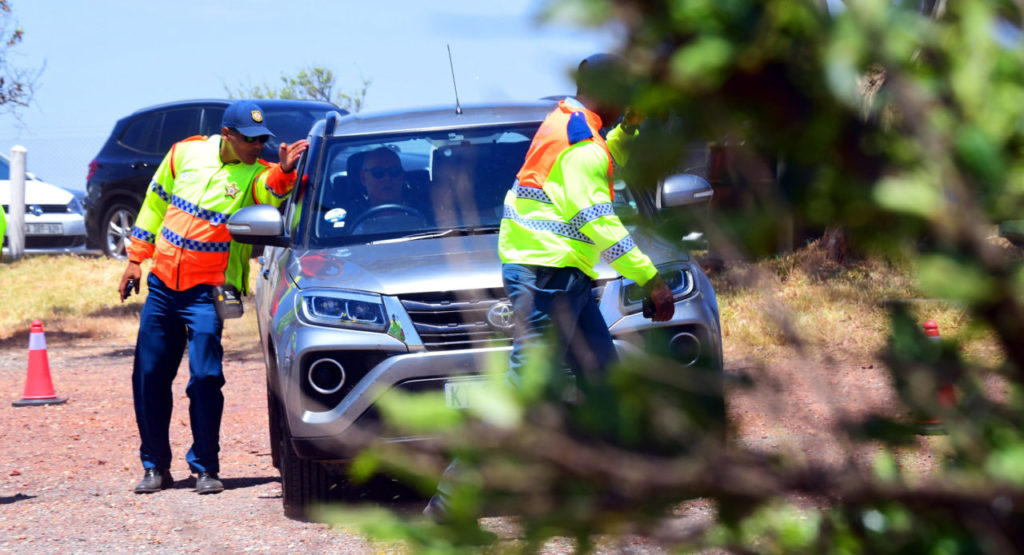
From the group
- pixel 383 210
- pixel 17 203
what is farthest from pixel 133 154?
pixel 383 210

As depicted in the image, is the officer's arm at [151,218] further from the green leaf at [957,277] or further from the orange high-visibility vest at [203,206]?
the green leaf at [957,277]

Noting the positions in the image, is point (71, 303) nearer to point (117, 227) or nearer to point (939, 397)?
point (117, 227)

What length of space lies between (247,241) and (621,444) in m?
4.50

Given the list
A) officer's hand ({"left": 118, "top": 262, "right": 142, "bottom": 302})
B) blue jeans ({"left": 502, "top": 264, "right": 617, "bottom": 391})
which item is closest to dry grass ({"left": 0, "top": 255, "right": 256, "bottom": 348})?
officer's hand ({"left": 118, "top": 262, "right": 142, "bottom": 302})

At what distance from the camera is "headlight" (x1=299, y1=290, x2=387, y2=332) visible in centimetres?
465

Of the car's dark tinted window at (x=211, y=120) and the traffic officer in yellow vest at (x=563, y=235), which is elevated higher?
the traffic officer in yellow vest at (x=563, y=235)

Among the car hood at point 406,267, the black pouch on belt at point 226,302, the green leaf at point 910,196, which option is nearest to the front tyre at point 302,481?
the car hood at point 406,267

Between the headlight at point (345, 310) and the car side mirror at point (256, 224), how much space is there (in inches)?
23.8

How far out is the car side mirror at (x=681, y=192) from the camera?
97 centimetres

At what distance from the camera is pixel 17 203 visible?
639 inches

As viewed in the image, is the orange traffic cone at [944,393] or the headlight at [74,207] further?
the headlight at [74,207]

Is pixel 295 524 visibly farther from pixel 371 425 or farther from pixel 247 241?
pixel 247 241

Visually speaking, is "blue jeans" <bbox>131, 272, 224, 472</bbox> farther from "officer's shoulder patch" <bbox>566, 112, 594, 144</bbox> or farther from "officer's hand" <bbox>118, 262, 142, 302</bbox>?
"officer's shoulder patch" <bbox>566, 112, 594, 144</bbox>

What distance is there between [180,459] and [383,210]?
232 cm
